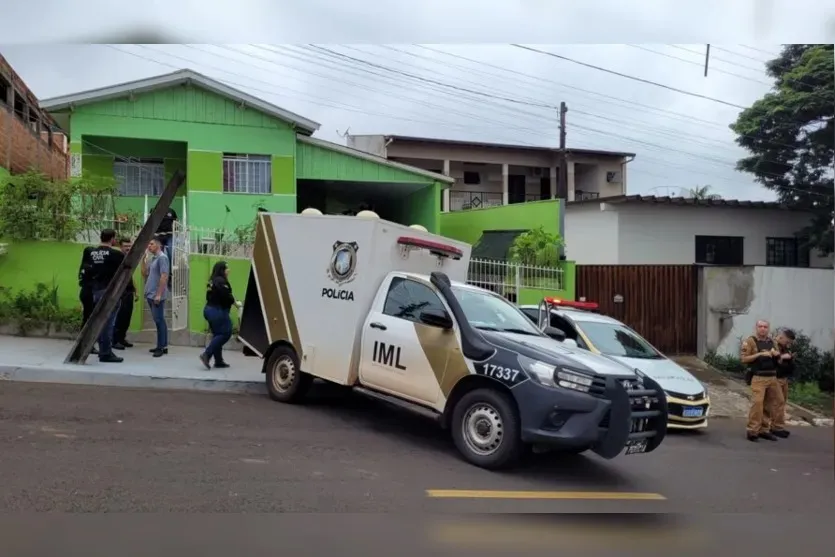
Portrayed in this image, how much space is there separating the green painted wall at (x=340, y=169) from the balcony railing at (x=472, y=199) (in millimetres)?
3099

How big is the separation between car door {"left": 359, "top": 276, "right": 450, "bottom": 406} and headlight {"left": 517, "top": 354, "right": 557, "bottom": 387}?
849 millimetres

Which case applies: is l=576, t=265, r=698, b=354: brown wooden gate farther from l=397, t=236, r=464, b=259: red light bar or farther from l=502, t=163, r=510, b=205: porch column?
l=502, t=163, r=510, b=205: porch column

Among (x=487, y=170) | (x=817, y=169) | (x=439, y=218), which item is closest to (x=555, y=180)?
(x=487, y=170)

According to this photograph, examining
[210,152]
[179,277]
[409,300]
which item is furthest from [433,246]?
[210,152]

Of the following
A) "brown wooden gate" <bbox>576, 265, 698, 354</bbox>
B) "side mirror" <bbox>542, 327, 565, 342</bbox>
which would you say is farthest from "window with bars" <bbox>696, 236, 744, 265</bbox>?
"side mirror" <bbox>542, 327, 565, 342</bbox>

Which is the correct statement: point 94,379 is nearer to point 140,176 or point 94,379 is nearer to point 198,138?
point 198,138

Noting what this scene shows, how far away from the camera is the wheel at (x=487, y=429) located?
578 centimetres

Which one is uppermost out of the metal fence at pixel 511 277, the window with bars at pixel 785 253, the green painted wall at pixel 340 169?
the green painted wall at pixel 340 169

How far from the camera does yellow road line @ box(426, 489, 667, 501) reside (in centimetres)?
525

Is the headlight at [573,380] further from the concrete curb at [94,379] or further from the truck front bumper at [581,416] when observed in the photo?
the concrete curb at [94,379]

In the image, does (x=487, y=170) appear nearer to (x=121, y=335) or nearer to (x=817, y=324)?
(x=817, y=324)

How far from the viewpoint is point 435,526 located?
15.0ft

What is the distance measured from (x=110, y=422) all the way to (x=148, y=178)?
42.6ft

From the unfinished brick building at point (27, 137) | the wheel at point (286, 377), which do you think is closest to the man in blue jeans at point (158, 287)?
the wheel at point (286, 377)
